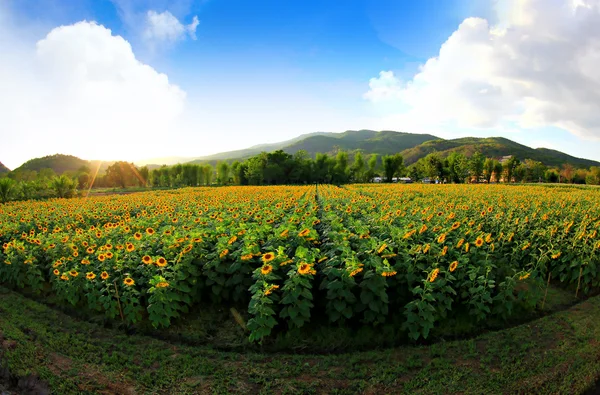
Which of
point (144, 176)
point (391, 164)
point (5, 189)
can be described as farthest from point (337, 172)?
point (5, 189)

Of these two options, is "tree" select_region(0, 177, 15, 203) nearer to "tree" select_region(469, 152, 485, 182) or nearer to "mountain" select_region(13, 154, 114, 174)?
"tree" select_region(469, 152, 485, 182)

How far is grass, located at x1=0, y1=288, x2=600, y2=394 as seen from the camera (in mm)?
4238

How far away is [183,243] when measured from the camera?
6.86 meters

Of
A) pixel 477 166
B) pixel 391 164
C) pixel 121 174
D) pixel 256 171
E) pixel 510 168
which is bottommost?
pixel 121 174

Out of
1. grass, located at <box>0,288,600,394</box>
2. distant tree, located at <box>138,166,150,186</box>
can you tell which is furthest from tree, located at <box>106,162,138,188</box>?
grass, located at <box>0,288,600,394</box>

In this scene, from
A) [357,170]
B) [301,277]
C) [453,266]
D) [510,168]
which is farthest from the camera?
[357,170]

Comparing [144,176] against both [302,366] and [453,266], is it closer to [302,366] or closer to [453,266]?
→ [302,366]

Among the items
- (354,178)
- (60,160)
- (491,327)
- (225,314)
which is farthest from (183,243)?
(60,160)

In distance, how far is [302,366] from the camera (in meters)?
4.73

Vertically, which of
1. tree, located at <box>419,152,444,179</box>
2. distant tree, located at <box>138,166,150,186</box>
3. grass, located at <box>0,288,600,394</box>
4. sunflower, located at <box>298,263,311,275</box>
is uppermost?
tree, located at <box>419,152,444,179</box>

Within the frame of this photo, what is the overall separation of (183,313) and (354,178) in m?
93.2

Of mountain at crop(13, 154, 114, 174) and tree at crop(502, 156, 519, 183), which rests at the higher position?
mountain at crop(13, 154, 114, 174)

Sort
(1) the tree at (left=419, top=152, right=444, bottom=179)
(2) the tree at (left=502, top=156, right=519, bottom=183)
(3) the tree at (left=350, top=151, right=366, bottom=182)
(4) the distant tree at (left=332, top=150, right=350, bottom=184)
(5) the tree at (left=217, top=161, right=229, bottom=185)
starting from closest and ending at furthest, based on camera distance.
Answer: (4) the distant tree at (left=332, top=150, right=350, bottom=184) → (2) the tree at (left=502, top=156, right=519, bottom=183) → (1) the tree at (left=419, top=152, right=444, bottom=179) → (3) the tree at (left=350, top=151, right=366, bottom=182) → (5) the tree at (left=217, top=161, right=229, bottom=185)

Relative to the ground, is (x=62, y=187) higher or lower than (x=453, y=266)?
higher
